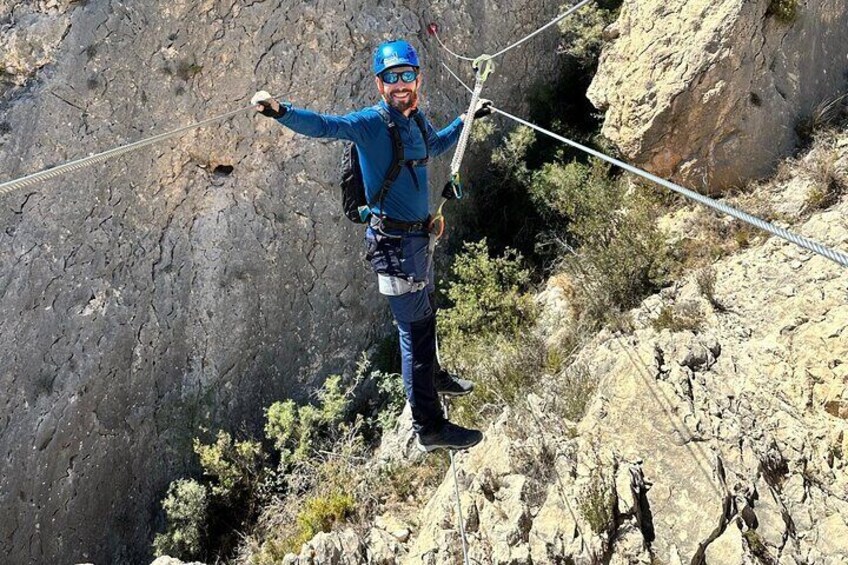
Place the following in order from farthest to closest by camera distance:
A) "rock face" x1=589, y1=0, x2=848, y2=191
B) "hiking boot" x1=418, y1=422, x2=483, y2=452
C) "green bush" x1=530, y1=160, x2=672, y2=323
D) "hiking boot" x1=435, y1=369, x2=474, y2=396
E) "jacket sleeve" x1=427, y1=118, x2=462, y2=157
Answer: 1. "rock face" x1=589, y1=0, x2=848, y2=191
2. "green bush" x1=530, y1=160, x2=672, y2=323
3. "hiking boot" x1=435, y1=369, x2=474, y2=396
4. "jacket sleeve" x1=427, y1=118, x2=462, y2=157
5. "hiking boot" x1=418, y1=422, x2=483, y2=452

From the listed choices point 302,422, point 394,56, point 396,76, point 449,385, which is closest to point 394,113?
point 396,76

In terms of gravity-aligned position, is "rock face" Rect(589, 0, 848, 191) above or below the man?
above

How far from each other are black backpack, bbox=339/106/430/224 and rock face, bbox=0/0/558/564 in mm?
4953

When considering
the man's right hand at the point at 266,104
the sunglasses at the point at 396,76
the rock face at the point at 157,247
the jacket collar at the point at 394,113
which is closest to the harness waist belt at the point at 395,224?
the jacket collar at the point at 394,113

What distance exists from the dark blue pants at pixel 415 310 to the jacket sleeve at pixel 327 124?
0.70 meters

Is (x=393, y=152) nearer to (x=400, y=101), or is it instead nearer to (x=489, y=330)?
(x=400, y=101)

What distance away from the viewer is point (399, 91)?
12.9 ft

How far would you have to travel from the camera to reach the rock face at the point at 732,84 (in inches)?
263

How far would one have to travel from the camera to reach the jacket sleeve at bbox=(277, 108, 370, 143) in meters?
3.41

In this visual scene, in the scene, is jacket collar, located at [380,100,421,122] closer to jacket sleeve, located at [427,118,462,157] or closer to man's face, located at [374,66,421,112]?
man's face, located at [374,66,421,112]

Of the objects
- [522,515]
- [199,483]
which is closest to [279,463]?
[199,483]

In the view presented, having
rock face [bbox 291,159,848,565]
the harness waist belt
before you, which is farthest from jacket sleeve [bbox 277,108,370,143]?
rock face [bbox 291,159,848,565]

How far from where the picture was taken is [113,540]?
848cm

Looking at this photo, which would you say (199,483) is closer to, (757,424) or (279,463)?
(279,463)
